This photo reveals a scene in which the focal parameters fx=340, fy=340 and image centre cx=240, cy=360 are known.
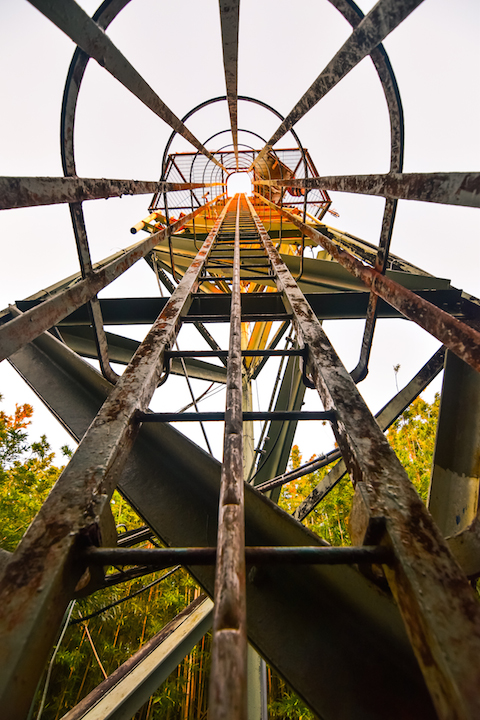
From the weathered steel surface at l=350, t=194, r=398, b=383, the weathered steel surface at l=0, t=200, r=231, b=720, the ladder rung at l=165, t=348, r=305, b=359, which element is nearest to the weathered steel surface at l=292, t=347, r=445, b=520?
the weathered steel surface at l=350, t=194, r=398, b=383

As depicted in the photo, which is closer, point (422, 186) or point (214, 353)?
point (422, 186)

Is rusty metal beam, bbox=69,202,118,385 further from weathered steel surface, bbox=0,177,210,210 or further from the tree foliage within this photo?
the tree foliage

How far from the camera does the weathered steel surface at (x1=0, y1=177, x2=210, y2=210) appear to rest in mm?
1399

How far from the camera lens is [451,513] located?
86.8 inches

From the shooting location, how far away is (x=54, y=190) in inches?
66.6

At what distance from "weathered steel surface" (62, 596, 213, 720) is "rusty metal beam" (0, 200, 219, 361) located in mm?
3094

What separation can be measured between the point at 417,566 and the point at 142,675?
3.32 m

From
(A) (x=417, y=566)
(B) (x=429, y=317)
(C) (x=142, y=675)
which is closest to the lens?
(A) (x=417, y=566)

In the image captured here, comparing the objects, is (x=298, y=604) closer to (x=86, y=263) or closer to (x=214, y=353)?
(x=214, y=353)

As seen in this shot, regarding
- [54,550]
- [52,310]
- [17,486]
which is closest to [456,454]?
[54,550]


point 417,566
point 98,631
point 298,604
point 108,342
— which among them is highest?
point 108,342

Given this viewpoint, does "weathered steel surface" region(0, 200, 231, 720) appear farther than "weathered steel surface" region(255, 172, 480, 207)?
No

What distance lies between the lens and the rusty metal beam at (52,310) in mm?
1507

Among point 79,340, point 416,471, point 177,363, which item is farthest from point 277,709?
point 79,340
